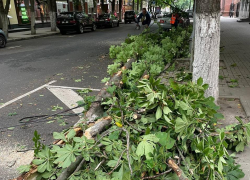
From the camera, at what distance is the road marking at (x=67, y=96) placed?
5.27 metres

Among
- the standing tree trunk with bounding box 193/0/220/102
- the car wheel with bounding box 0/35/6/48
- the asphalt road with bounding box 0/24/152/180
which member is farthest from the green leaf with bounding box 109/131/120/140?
the car wheel with bounding box 0/35/6/48

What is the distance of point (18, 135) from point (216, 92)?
344 centimetres

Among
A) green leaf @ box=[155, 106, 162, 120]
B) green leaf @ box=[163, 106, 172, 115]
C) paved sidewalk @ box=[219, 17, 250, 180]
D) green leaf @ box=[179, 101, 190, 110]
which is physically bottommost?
paved sidewalk @ box=[219, 17, 250, 180]

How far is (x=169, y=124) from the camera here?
2902mm

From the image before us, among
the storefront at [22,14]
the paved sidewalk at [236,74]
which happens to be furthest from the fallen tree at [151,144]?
the storefront at [22,14]

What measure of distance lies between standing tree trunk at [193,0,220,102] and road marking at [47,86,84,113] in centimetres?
247

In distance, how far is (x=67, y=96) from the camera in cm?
579

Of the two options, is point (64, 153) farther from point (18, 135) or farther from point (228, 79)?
point (228, 79)

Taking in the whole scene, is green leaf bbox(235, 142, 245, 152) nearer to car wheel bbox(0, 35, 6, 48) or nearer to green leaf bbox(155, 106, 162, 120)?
green leaf bbox(155, 106, 162, 120)

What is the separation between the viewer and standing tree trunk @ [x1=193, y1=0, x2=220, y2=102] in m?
4.03

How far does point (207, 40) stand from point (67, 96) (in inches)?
132

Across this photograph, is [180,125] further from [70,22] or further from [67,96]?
[70,22]

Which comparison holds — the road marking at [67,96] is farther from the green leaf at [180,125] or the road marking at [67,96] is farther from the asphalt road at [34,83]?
the green leaf at [180,125]

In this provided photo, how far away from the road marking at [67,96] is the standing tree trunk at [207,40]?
2471mm
